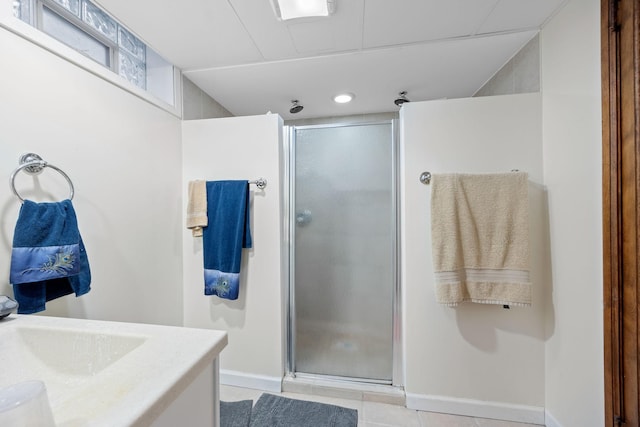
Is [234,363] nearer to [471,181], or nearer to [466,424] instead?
[466,424]

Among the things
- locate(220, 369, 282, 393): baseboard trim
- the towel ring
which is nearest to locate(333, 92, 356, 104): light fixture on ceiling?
the towel ring

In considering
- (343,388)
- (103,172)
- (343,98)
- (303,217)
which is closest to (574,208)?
(303,217)

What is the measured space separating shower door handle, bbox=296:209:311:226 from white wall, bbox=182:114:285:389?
5.7 inches

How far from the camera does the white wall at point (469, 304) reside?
1421 millimetres

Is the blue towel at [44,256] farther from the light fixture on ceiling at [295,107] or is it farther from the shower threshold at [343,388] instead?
the light fixture on ceiling at [295,107]

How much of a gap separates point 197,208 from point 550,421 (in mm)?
2303

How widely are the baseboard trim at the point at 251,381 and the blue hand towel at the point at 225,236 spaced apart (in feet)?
1.84

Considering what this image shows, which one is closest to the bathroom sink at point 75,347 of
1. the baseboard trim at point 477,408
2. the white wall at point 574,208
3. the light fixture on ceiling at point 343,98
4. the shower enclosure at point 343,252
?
the shower enclosure at point 343,252

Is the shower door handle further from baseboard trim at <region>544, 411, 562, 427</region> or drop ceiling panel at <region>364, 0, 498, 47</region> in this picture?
baseboard trim at <region>544, 411, 562, 427</region>

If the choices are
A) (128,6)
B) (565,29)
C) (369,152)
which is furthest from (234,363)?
(565,29)

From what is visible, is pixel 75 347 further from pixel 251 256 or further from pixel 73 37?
pixel 73 37

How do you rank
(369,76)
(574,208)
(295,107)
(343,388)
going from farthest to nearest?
(295,107) → (369,76) → (343,388) → (574,208)

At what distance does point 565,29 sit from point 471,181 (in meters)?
0.80

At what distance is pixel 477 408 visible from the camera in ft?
4.81
